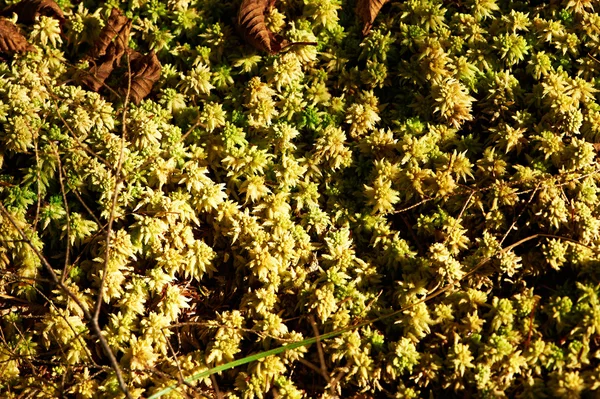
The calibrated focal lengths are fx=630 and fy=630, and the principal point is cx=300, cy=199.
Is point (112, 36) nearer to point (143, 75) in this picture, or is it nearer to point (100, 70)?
point (100, 70)

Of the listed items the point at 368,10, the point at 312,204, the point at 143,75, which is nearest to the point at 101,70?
the point at 143,75

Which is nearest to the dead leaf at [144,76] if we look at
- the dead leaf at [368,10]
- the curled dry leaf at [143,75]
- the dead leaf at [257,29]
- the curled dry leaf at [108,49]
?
the curled dry leaf at [143,75]

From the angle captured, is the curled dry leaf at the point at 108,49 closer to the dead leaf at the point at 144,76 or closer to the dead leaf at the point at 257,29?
the dead leaf at the point at 144,76

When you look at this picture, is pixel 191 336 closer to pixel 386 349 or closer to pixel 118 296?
pixel 118 296

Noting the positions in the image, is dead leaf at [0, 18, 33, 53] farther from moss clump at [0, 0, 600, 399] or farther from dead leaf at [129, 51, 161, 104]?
dead leaf at [129, 51, 161, 104]

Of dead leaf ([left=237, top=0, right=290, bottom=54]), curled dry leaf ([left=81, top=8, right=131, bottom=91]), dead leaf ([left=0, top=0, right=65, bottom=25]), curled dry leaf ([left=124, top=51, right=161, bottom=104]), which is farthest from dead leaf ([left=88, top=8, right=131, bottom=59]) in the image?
dead leaf ([left=237, top=0, right=290, bottom=54])
